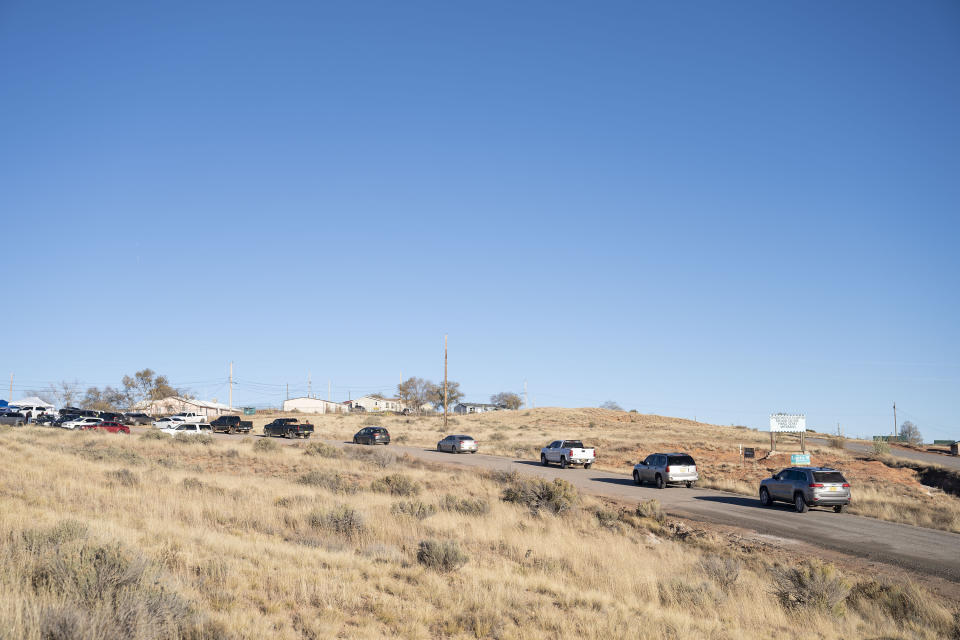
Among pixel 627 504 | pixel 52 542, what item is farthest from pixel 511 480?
pixel 52 542

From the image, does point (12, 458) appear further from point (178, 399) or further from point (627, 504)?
point (178, 399)

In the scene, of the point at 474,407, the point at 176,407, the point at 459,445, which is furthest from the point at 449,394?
the point at 459,445

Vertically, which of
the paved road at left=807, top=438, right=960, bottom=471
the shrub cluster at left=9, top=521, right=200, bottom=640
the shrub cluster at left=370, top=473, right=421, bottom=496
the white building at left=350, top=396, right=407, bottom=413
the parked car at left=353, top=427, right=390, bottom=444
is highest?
the shrub cluster at left=9, top=521, right=200, bottom=640

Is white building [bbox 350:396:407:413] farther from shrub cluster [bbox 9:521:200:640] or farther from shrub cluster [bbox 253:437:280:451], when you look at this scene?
shrub cluster [bbox 9:521:200:640]

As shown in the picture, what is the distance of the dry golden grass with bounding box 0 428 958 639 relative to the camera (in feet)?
24.0

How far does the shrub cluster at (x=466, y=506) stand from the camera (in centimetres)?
1917

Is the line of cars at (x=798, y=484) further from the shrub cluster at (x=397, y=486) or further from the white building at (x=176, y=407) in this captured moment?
the white building at (x=176, y=407)

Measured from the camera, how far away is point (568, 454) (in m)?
38.2

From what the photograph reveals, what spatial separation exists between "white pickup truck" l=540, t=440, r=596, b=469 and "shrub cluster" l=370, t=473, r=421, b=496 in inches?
628

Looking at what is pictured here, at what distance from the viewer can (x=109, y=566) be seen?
24.9ft

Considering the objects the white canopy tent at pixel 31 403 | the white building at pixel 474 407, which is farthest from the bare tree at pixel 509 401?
the white canopy tent at pixel 31 403

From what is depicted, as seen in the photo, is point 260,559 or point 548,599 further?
point 260,559

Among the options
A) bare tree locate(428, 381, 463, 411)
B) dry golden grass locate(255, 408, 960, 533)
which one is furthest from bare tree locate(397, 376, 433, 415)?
dry golden grass locate(255, 408, 960, 533)

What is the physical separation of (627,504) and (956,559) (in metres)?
10.2
